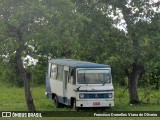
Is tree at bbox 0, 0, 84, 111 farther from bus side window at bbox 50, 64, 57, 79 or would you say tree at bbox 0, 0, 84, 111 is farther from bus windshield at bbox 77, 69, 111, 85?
bus side window at bbox 50, 64, 57, 79

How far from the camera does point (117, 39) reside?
2686 centimetres

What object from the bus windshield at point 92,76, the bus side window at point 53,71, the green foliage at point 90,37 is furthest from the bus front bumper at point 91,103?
the bus side window at point 53,71

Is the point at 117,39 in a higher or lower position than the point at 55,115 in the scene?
higher

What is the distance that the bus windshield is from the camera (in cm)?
2306

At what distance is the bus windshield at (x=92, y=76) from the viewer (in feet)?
75.7

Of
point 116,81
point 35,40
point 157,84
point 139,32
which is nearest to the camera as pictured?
point 35,40

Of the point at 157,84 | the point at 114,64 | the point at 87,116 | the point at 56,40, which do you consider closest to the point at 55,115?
the point at 87,116

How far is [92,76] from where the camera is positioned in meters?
23.2

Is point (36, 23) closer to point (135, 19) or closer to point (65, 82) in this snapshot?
point (65, 82)

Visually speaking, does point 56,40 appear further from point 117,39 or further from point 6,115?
point 117,39

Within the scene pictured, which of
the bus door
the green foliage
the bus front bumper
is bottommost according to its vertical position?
the bus front bumper

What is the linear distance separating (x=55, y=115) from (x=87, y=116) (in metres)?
1.47

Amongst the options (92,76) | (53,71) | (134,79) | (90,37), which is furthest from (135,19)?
(53,71)

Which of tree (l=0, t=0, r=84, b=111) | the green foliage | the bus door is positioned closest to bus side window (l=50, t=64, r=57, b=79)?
the green foliage
